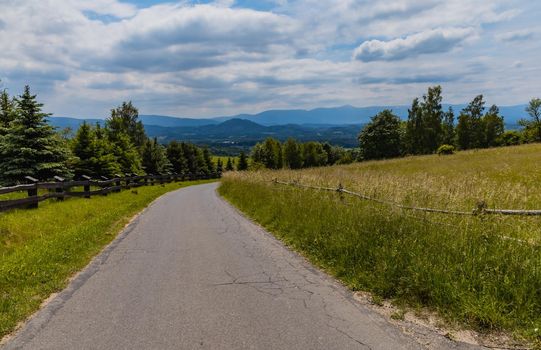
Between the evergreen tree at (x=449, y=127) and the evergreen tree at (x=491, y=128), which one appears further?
the evergreen tree at (x=449, y=127)

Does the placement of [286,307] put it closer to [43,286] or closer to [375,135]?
[43,286]

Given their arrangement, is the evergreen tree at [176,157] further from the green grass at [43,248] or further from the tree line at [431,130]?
the green grass at [43,248]

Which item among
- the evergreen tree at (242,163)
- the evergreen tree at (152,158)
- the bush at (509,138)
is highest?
the bush at (509,138)

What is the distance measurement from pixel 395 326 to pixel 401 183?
21.2ft

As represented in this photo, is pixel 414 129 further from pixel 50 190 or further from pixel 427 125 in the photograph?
pixel 50 190

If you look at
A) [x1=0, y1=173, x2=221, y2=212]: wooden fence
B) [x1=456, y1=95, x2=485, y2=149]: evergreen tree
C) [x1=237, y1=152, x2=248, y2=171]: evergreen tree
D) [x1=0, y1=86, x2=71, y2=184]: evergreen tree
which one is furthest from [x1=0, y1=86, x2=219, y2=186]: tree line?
[x1=456, y1=95, x2=485, y2=149]: evergreen tree

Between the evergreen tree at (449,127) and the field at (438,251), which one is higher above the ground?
the evergreen tree at (449,127)

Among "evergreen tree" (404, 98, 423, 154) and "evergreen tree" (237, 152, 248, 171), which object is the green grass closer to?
→ "evergreen tree" (404, 98, 423, 154)

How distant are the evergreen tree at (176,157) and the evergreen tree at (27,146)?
1954 inches

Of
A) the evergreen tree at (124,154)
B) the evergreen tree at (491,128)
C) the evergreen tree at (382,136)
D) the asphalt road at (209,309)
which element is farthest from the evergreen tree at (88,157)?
the evergreen tree at (491,128)

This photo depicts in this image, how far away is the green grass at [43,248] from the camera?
566cm

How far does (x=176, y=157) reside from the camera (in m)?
69.4

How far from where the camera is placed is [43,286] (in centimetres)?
619

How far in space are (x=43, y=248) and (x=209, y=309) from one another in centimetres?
522
